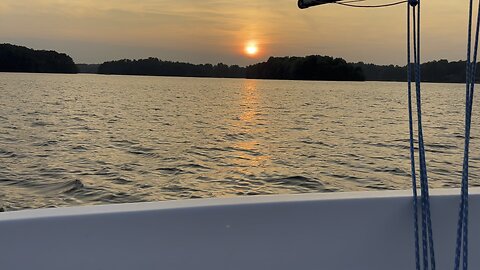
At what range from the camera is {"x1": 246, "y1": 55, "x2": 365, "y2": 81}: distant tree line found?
4388cm

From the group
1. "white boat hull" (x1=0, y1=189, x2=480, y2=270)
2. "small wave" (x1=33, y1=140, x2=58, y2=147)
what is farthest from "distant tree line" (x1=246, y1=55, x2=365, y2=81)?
"white boat hull" (x1=0, y1=189, x2=480, y2=270)

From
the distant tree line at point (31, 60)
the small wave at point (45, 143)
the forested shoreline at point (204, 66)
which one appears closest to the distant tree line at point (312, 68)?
the forested shoreline at point (204, 66)

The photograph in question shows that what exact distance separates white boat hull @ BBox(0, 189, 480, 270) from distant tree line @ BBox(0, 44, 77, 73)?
55408mm

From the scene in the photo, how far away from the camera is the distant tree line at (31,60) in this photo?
177 feet

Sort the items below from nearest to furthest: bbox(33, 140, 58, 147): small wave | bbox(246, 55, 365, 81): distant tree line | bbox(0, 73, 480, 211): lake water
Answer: bbox(0, 73, 480, 211): lake water, bbox(33, 140, 58, 147): small wave, bbox(246, 55, 365, 81): distant tree line

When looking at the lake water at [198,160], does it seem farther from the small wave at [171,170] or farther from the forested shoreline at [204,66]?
the forested shoreline at [204,66]

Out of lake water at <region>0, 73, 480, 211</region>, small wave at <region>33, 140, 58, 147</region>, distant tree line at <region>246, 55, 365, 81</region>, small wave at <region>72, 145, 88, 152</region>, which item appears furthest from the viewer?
distant tree line at <region>246, 55, 365, 81</region>

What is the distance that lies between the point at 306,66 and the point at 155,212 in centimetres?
4616

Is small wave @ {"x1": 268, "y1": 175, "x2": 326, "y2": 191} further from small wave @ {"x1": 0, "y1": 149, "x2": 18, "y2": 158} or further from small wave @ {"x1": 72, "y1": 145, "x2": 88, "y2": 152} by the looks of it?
small wave @ {"x1": 0, "y1": 149, "x2": 18, "y2": 158}

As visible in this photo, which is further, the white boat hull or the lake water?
the lake water

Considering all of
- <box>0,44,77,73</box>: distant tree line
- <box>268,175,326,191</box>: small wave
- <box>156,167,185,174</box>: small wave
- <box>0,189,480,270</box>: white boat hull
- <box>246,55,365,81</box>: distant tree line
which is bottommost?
<box>268,175,326,191</box>: small wave

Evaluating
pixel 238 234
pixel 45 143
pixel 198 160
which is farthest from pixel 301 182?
pixel 45 143

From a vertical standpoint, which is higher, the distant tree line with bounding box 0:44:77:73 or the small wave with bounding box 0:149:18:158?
the distant tree line with bounding box 0:44:77:73

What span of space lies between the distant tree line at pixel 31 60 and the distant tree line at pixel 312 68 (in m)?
25.0
